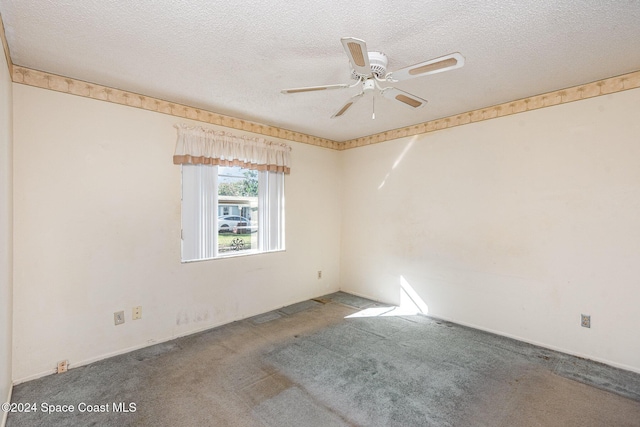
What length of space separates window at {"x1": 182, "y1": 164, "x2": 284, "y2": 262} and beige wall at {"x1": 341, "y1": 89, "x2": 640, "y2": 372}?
1.58 metres

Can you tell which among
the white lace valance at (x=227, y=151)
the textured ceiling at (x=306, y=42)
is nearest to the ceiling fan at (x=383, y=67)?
the textured ceiling at (x=306, y=42)

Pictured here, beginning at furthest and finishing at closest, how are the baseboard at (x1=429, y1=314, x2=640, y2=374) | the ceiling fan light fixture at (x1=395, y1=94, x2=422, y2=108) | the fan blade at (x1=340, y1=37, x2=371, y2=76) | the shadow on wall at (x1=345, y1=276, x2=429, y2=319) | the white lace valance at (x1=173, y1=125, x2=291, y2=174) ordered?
the shadow on wall at (x1=345, y1=276, x2=429, y2=319) < the white lace valance at (x1=173, y1=125, x2=291, y2=174) < the baseboard at (x1=429, y1=314, x2=640, y2=374) < the ceiling fan light fixture at (x1=395, y1=94, x2=422, y2=108) < the fan blade at (x1=340, y1=37, x2=371, y2=76)

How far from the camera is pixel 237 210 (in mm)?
3727

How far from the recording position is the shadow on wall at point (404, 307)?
12.5ft

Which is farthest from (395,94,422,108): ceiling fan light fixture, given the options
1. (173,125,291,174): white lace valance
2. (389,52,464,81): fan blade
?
(173,125,291,174): white lace valance

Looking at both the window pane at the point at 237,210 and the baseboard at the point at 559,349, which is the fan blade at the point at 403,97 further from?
the baseboard at the point at 559,349

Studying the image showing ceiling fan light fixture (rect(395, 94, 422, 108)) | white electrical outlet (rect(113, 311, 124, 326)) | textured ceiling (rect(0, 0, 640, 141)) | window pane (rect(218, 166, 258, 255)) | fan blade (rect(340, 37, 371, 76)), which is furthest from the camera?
window pane (rect(218, 166, 258, 255))

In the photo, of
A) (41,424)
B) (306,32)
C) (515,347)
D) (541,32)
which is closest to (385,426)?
(515,347)

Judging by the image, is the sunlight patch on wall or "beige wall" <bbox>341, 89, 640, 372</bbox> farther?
the sunlight patch on wall

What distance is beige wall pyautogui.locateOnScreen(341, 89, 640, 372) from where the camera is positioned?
250 cm

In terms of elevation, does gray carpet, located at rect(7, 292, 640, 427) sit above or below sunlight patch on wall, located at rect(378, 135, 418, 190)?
below

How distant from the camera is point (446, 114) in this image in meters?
3.42

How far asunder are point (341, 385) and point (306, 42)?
98.3 inches

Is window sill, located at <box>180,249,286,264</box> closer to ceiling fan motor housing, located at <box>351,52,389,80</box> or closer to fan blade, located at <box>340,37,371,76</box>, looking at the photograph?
ceiling fan motor housing, located at <box>351,52,389,80</box>
